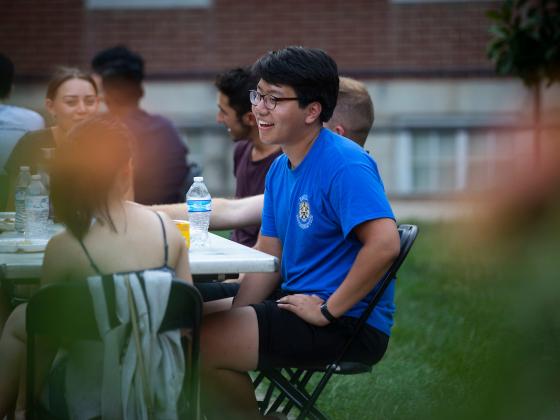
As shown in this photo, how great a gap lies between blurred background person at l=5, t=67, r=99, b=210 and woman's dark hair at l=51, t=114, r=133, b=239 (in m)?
2.23

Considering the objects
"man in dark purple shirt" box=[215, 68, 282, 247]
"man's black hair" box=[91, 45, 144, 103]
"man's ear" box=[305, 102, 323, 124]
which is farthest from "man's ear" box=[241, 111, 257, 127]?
"man's black hair" box=[91, 45, 144, 103]

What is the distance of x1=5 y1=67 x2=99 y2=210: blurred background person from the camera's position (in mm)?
4867

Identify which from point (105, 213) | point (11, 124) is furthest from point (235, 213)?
point (11, 124)

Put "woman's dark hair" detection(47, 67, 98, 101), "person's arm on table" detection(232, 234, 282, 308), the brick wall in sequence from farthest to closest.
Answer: the brick wall
"woman's dark hair" detection(47, 67, 98, 101)
"person's arm on table" detection(232, 234, 282, 308)

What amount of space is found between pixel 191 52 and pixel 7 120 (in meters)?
8.25

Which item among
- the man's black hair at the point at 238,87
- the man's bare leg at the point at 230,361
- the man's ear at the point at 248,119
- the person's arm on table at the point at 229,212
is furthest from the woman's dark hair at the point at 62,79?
the man's bare leg at the point at 230,361

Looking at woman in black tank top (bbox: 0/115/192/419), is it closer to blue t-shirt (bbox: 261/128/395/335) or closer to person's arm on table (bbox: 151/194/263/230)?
blue t-shirt (bbox: 261/128/395/335)

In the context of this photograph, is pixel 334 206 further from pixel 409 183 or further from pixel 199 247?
pixel 409 183

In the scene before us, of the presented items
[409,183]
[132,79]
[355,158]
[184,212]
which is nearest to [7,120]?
[132,79]

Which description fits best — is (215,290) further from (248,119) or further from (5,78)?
(5,78)

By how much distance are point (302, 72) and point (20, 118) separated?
2956 mm

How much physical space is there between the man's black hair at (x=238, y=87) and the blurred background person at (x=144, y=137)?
110 centimetres

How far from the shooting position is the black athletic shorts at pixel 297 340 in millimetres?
2812

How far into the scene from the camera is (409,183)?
13.5m
